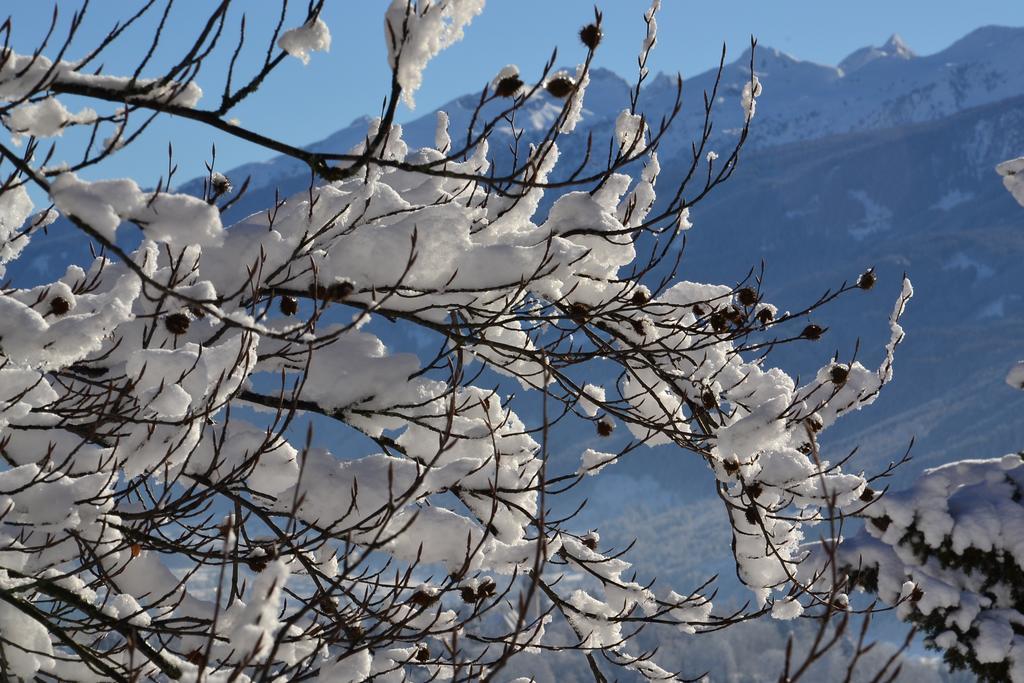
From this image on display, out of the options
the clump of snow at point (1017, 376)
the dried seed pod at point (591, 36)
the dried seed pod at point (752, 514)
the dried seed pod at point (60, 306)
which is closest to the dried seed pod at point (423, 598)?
the dried seed pod at point (60, 306)

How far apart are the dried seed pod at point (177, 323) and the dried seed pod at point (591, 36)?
148 cm

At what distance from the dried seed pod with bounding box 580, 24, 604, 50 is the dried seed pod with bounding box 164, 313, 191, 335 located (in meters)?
1.48

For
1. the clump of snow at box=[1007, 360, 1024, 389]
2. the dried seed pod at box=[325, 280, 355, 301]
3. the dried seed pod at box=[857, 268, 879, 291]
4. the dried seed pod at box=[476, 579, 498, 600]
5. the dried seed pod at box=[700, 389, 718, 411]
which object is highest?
the clump of snow at box=[1007, 360, 1024, 389]

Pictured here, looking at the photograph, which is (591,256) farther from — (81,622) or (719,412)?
(81,622)

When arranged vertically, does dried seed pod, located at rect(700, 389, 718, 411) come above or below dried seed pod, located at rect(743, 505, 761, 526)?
above

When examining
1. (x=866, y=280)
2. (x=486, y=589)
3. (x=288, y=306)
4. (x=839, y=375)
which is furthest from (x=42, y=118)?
(x=866, y=280)

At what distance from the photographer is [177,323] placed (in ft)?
10.0

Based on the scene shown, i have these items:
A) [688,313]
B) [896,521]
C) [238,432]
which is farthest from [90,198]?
[896,521]

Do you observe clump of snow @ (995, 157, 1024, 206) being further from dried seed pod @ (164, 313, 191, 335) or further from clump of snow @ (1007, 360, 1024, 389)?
dried seed pod @ (164, 313, 191, 335)

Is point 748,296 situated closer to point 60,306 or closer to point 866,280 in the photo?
point 866,280

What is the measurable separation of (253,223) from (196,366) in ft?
3.97

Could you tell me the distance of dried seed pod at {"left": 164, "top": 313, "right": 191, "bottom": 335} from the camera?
9.99ft

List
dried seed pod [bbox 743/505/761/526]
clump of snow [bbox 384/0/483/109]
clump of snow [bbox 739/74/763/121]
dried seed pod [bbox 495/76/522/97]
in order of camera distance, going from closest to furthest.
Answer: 1. clump of snow [bbox 384/0/483/109]
2. dried seed pod [bbox 495/76/522/97]
3. clump of snow [bbox 739/74/763/121]
4. dried seed pod [bbox 743/505/761/526]

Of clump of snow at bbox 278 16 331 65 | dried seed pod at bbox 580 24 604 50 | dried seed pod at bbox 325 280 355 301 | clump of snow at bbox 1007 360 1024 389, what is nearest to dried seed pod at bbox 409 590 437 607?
dried seed pod at bbox 325 280 355 301
